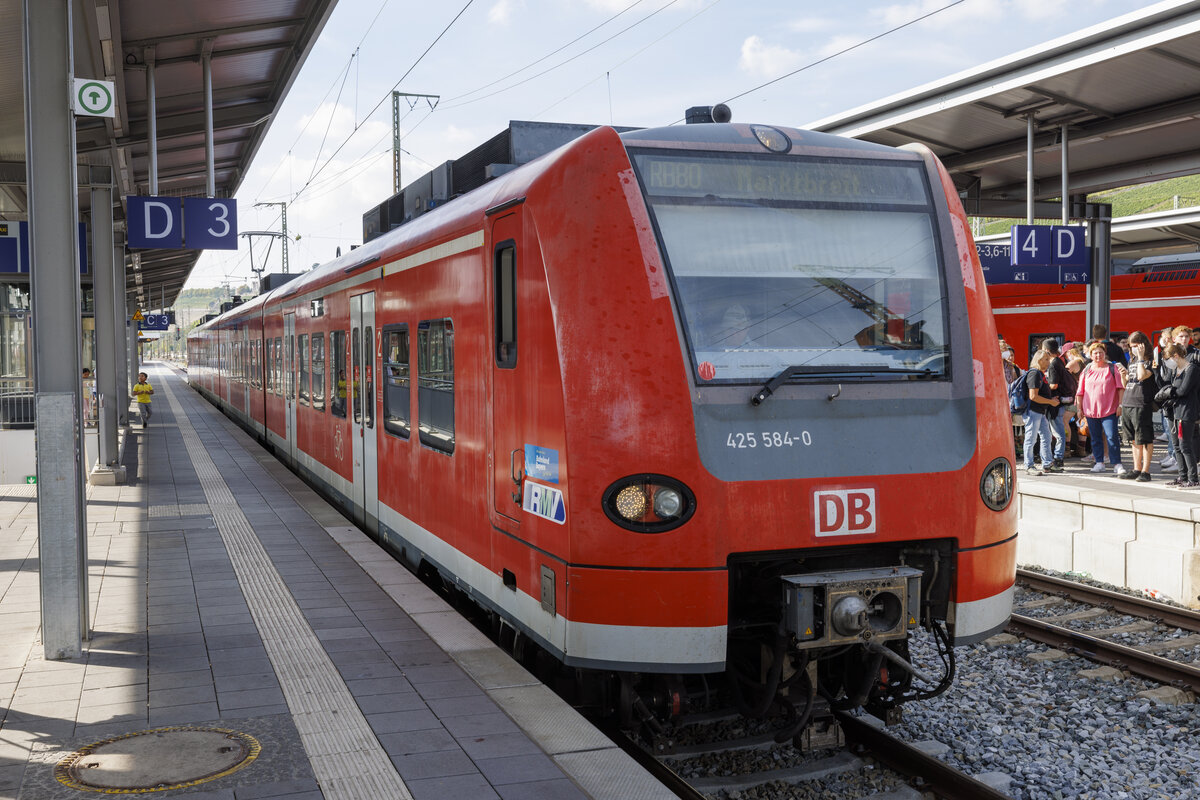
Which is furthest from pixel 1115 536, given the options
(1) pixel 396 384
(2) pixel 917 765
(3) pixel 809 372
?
(1) pixel 396 384

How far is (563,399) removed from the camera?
185 inches

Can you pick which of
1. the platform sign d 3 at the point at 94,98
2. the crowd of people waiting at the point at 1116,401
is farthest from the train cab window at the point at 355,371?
the crowd of people waiting at the point at 1116,401

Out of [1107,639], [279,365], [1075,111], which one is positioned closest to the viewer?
[1107,639]

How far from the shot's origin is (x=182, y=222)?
12336 mm

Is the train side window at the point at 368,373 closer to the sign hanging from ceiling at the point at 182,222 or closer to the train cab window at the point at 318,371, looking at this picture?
the train cab window at the point at 318,371

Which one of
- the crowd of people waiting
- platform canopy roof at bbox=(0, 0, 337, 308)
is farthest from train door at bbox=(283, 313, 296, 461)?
the crowd of people waiting

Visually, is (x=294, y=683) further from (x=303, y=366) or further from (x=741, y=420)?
(x=303, y=366)

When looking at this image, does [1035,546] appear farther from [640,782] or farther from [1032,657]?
[640,782]

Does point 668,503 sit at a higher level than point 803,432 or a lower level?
lower

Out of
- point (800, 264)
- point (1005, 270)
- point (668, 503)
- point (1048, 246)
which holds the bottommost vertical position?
point (668, 503)

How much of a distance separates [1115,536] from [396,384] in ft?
22.1

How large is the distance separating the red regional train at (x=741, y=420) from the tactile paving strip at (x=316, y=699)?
3.03ft

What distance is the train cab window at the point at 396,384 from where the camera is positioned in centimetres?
788

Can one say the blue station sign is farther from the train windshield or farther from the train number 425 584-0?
the train number 425 584-0
